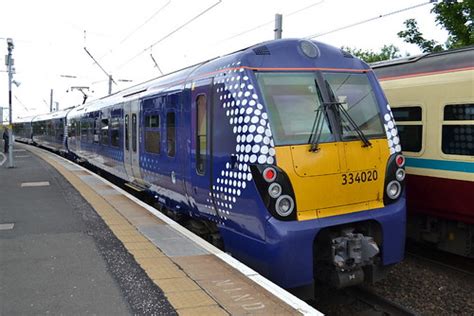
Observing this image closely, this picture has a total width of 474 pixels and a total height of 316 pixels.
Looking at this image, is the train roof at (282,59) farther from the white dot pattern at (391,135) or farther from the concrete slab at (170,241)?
the concrete slab at (170,241)

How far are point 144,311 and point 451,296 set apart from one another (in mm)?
4139

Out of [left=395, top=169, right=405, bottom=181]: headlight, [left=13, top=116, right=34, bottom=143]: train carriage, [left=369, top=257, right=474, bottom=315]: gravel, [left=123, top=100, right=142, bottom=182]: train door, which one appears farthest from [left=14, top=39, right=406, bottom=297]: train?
[left=13, top=116, right=34, bottom=143]: train carriage

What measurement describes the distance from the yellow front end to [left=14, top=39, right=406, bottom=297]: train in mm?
12

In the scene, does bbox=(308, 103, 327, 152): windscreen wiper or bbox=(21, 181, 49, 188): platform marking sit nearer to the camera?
bbox=(308, 103, 327, 152): windscreen wiper

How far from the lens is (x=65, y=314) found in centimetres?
389

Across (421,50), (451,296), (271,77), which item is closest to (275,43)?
(271,77)

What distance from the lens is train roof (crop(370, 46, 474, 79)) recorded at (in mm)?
6449

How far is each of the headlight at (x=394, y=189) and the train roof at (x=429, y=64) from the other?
2.06m

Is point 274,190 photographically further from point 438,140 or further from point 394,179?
point 438,140

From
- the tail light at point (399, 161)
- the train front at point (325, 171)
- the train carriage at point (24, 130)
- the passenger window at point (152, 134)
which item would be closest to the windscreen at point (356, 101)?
the train front at point (325, 171)

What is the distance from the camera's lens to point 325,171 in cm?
507

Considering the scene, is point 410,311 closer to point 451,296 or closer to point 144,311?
point 451,296

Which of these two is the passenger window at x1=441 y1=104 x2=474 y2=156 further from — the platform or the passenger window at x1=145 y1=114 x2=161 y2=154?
the passenger window at x1=145 y1=114 x2=161 y2=154

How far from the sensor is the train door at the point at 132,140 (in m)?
9.56
